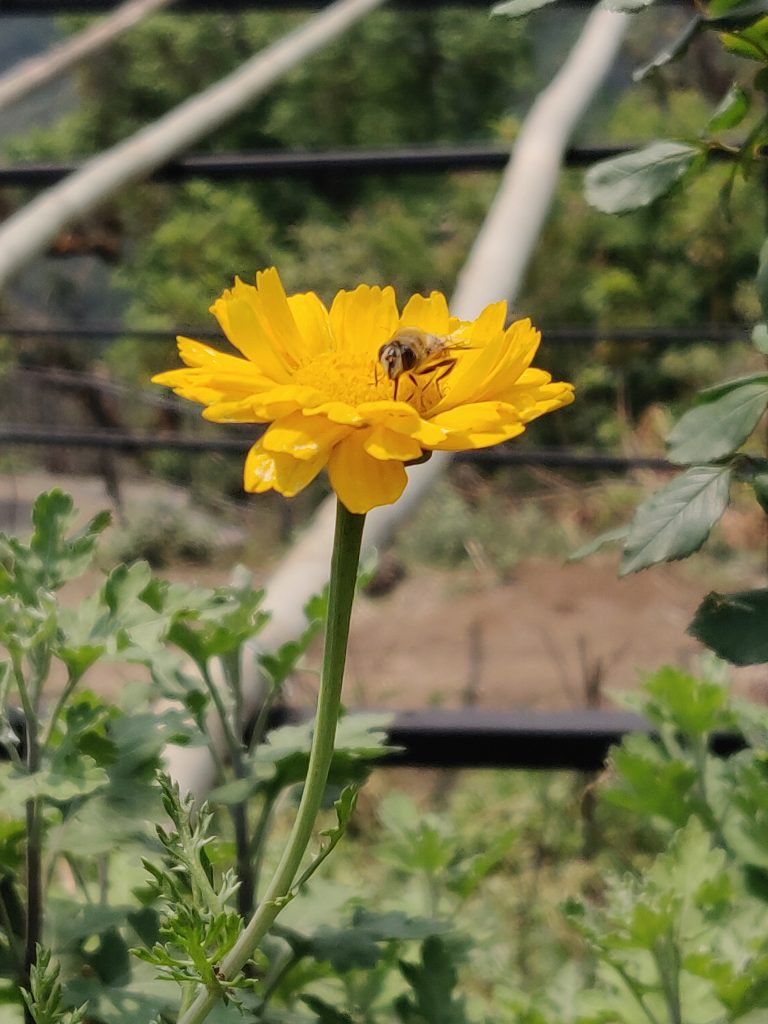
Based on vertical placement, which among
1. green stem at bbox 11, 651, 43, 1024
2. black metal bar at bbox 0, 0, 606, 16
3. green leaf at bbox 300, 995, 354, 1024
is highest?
black metal bar at bbox 0, 0, 606, 16

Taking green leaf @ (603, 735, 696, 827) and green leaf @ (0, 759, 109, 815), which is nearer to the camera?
green leaf @ (0, 759, 109, 815)

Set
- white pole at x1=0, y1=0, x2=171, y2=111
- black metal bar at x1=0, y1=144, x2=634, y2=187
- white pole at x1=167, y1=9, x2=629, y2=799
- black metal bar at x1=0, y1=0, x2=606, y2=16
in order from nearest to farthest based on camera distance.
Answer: white pole at x1=167, y1=9, x2=629, y2=799 → black metal bar at x1=0, y1=144, x2=634, y2=187 → white pole at x1=0, y1=0, x2=171, y2=111 → black metal bar at x1=0, y1=0, x2=606, y2=16

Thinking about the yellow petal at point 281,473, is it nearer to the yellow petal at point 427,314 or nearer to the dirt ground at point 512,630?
the yellow petal at point 427,314

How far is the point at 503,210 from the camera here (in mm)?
1041

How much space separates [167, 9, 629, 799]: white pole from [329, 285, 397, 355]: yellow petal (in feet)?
0.46

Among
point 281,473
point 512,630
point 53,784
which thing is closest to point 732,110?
point 281,473

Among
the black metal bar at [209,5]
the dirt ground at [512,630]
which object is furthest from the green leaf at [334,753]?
the dirt ground at [512,630]

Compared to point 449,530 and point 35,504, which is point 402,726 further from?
point 449,530

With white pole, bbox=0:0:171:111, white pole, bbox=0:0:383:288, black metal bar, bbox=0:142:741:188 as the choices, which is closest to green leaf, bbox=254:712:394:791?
white pole, bbox=0:0:383:288

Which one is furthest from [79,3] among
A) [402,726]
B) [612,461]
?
[402,726]

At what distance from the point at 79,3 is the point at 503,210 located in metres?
0.79

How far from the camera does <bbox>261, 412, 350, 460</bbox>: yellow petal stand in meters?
0.27

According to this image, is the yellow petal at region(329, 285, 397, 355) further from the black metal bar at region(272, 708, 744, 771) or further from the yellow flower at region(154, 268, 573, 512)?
the black metal bar at region(272, 708, 744, 771)

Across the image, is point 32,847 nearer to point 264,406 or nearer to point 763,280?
point 264,406
